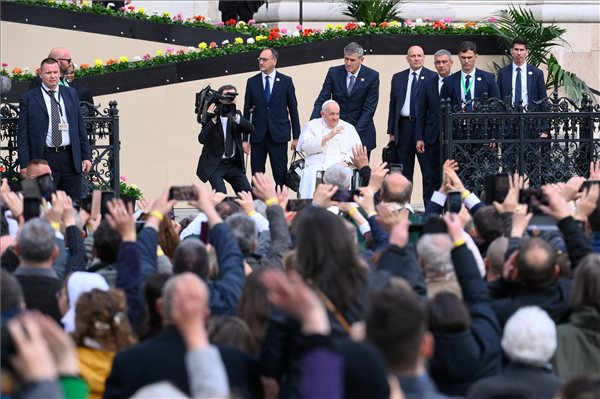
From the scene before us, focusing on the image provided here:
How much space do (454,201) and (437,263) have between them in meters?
2.37

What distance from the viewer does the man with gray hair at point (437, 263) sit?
818cm

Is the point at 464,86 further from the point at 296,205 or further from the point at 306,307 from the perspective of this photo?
the point at 306,307

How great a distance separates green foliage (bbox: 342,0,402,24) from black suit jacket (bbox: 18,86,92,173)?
7.79 metres

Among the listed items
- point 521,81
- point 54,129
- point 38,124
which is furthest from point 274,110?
point 38,124

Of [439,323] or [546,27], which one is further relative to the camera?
[546,27]


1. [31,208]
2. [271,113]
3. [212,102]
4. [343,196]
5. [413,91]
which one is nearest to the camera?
[31,208]

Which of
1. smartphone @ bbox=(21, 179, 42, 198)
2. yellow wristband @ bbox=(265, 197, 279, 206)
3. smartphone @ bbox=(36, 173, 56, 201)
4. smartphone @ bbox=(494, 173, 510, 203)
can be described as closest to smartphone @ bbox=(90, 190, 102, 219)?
smartphone @ bbox=(36, 173, 56, 201)

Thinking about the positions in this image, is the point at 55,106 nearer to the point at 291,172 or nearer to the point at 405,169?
the point at 291,172

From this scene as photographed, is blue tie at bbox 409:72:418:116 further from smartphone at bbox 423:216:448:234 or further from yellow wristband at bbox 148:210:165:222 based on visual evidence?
smartphone at bbox 423:216:448:234

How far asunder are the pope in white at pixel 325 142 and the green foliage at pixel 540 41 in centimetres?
537

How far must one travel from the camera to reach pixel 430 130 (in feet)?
59.4

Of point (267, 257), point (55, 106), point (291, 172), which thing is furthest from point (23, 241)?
point (291, 172)

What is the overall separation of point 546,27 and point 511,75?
436 centimetres

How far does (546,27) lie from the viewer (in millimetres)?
22484
